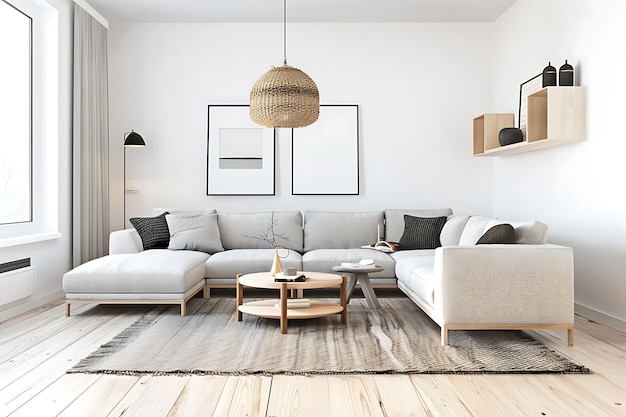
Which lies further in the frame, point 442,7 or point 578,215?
point 442,7

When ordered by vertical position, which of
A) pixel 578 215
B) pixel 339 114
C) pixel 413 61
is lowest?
pixel 578 215

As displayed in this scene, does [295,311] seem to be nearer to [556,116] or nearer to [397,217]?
[397,217]

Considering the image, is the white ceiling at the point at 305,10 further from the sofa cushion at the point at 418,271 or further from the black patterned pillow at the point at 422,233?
the sofa cushion at the point at 418,271

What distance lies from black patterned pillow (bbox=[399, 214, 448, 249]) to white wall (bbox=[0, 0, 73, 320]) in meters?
3.21

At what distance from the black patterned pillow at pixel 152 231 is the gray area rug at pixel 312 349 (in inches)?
45.5

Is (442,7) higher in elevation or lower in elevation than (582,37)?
higher

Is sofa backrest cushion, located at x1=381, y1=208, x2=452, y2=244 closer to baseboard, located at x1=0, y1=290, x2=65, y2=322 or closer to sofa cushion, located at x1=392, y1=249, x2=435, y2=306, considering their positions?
sofa cushion, located at x1=392, y1=249, x2=435, y2=306

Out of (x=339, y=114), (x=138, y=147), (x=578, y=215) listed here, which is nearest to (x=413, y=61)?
(x=339, y=114)

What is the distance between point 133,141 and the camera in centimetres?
591

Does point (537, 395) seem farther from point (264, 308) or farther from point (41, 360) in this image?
point (41, 360)

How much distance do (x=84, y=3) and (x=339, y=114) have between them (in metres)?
2.81

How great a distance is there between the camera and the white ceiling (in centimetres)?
572

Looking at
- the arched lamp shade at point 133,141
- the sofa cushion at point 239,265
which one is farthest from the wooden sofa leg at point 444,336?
the arched lamp shade at point 133,141

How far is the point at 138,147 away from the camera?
6293 mm
